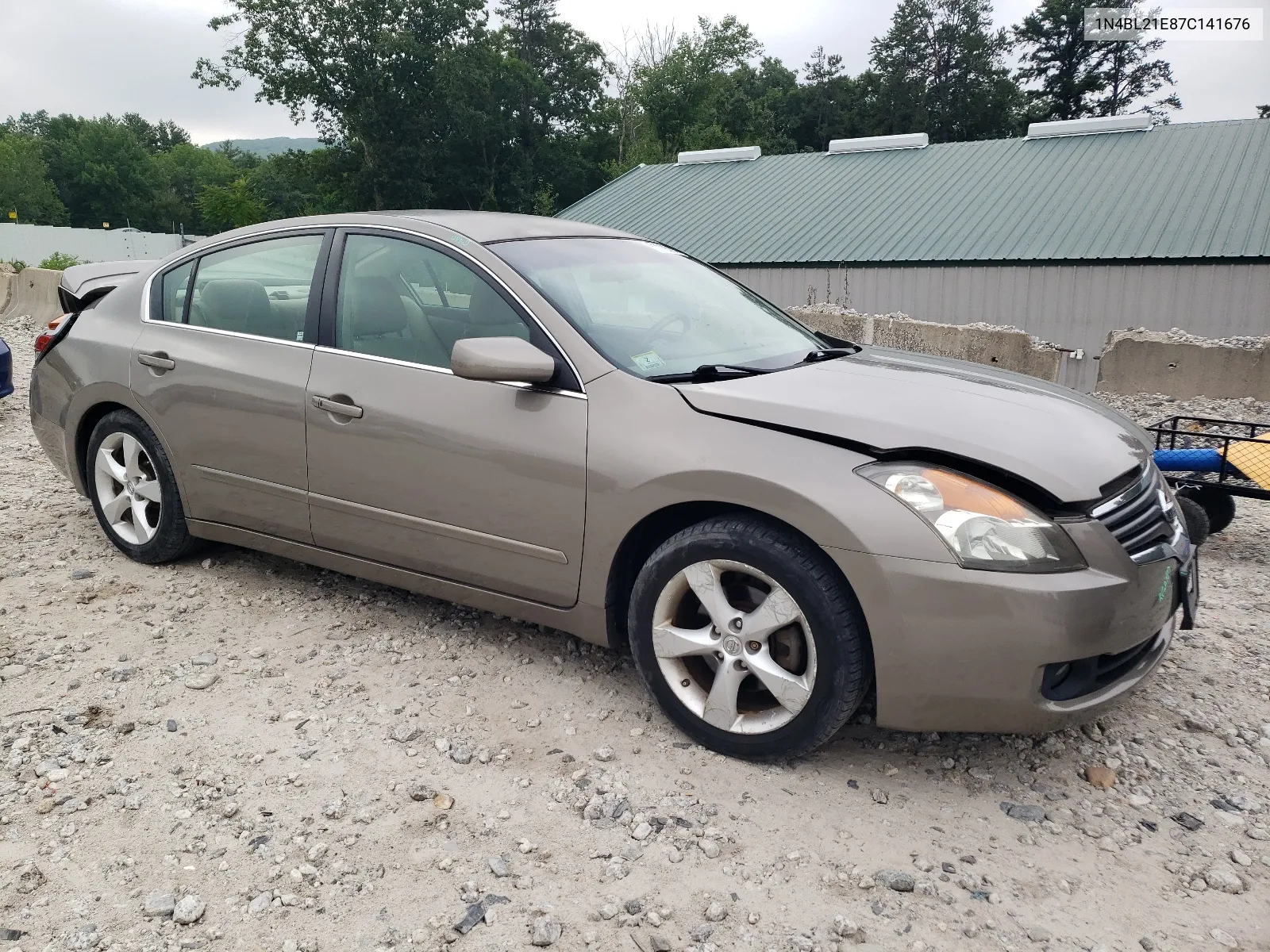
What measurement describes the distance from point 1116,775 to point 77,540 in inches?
188

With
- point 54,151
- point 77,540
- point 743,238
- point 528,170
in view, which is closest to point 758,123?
point 528,170

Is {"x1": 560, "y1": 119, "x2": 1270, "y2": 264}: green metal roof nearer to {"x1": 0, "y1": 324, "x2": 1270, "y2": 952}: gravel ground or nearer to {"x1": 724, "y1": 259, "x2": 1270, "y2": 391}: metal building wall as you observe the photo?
{"x1": 724, "y1": 259, "x2": 1270, "y2": 391}: metal building wall

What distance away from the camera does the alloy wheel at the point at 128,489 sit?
14.4 ft

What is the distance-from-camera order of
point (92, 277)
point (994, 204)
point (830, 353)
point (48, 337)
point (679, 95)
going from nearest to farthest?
point (830, 353), point (48, 337), point (92, 277), point (994, 204), point (679, 95)

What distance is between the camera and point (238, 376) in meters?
3.91

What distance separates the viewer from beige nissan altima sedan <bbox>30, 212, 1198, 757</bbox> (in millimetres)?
2629

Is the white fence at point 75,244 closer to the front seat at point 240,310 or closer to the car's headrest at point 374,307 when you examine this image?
the front seat at point 240,310

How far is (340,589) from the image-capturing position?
4.36m

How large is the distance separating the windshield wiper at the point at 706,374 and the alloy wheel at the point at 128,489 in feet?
8.27

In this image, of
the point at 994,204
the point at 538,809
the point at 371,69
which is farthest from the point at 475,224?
the point at 371,69

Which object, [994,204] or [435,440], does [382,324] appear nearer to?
[435,440]

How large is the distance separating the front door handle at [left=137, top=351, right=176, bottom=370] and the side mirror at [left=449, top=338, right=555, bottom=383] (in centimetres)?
168

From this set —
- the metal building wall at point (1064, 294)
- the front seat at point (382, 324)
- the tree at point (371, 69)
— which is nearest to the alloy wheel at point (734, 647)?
the front seat at point (382, 324)

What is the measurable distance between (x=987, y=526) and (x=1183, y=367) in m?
6.32
